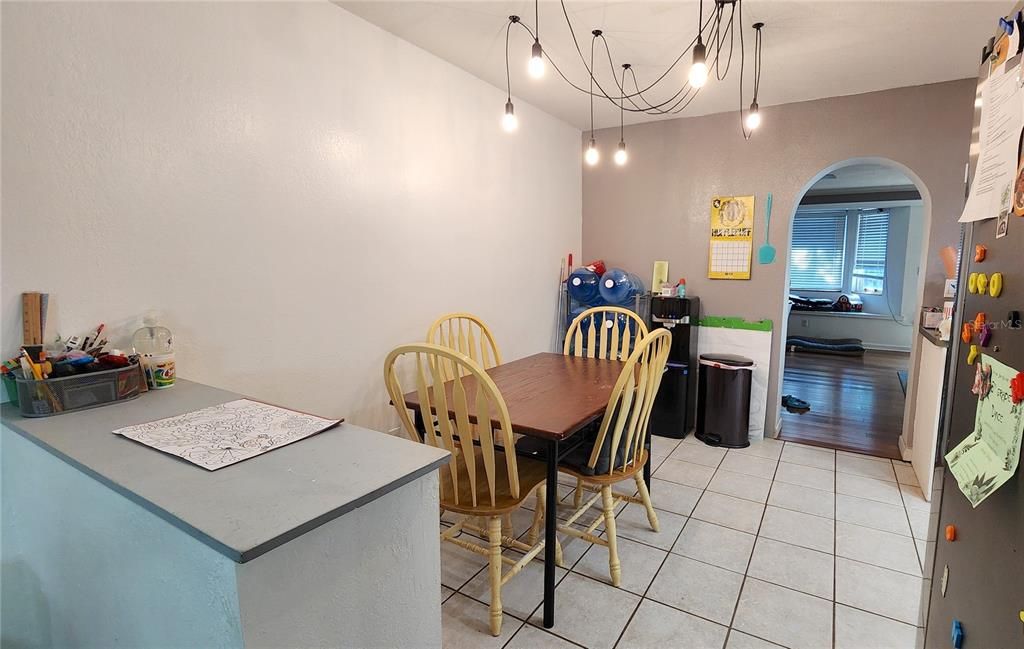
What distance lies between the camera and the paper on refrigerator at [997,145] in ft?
2.66

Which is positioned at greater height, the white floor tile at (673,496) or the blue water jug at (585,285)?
the blue water jug at (585,285)

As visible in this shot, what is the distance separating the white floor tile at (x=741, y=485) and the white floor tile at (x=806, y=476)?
0.15 metres

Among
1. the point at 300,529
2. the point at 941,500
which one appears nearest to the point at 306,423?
the point at 300,529

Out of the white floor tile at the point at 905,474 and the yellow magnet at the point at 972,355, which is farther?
the white floor tile at the point at 905,474

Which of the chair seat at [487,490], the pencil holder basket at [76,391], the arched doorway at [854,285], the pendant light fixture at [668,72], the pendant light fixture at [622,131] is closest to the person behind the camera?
the pencil holder basket at [76,391]

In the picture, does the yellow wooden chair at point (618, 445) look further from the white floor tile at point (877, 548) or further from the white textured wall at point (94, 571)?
the white textured wall at point (94, 571)

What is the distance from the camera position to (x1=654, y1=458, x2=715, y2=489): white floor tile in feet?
9.70

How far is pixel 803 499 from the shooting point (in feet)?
8.97

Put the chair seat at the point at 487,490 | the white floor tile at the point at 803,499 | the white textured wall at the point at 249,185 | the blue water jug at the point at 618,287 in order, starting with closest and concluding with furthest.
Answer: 1. the white textured wall at the point at 249,185
2. the chair seat at the point at 487,490
3. the white floor tile at the point at 803,499
4. the blue water jug at the point at 618,287

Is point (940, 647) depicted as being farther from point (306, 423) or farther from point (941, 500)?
point (306, 423)

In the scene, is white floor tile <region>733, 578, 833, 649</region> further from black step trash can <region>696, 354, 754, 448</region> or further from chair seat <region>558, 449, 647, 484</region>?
black step trash can <region>696, 354, 754, 448</region>

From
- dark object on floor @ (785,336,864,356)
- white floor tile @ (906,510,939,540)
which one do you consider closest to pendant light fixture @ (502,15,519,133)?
white floor tile @ (906,510,939,540)

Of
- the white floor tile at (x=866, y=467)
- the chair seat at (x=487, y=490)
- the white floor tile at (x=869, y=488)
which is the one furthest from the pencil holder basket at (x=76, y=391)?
the white floor tile at (x=866, y=467)

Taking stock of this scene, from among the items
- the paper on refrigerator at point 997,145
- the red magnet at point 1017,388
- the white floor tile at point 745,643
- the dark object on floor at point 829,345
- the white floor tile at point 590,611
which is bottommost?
the white floor tile at point 590,611
